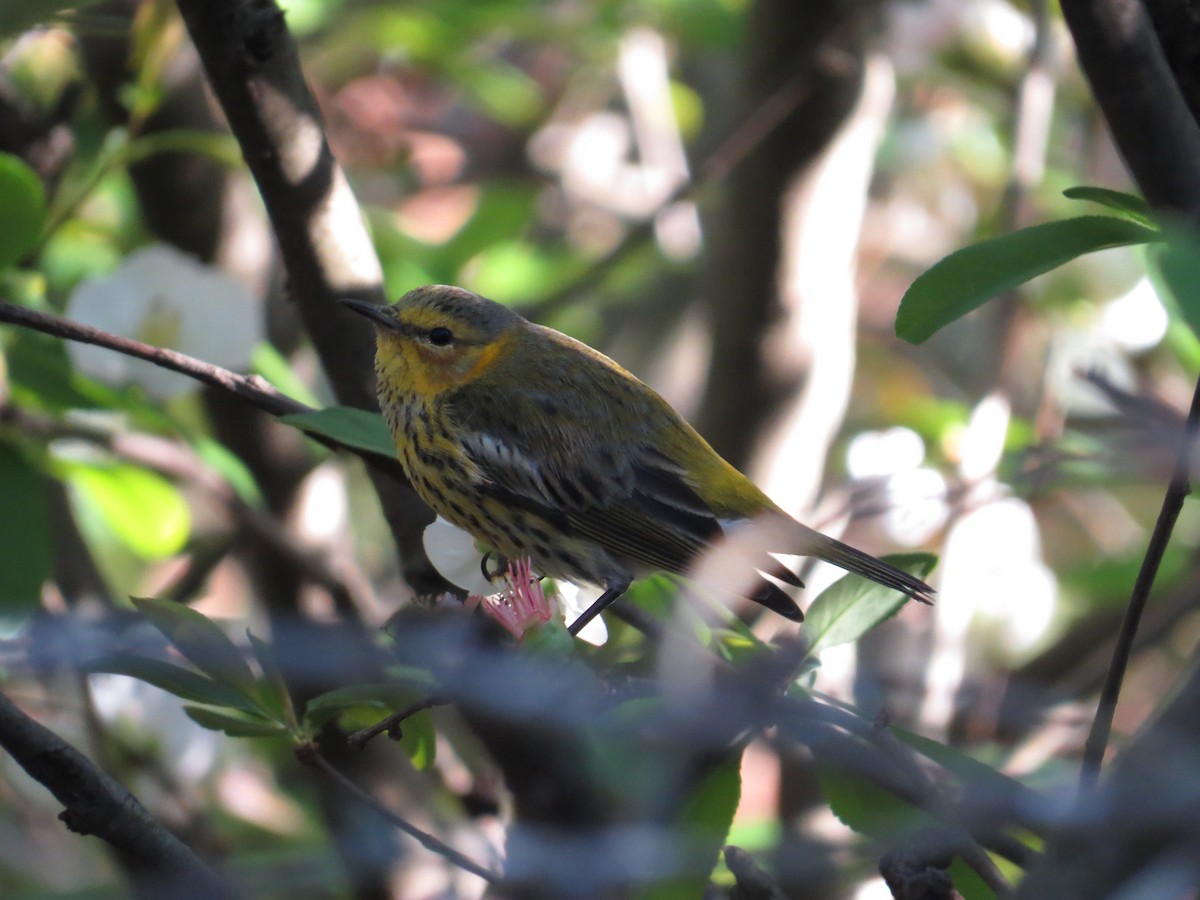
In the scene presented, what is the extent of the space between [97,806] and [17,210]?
737 millimetres

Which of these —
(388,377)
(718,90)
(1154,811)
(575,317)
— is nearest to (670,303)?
(575,317)

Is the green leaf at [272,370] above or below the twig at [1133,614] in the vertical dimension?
below

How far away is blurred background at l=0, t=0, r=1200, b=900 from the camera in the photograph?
75.2 inches

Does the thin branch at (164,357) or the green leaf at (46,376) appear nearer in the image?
the thin branch at (164,357)

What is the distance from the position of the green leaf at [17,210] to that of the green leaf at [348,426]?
1.31 feet

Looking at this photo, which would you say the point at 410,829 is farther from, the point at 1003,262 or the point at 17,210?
the point at 17,210

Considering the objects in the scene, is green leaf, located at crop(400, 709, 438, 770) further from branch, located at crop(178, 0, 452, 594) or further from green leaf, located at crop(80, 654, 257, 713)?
branch, located at crop(178, 0, 452, 594)

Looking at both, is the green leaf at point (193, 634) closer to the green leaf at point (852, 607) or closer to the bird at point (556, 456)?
the green leaf at point (852, 607)

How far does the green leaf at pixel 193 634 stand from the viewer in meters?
1.07

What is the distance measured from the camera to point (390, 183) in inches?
185

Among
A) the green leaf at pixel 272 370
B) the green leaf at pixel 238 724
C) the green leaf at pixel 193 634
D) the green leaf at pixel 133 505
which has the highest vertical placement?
the green leaf at pixel 272 370

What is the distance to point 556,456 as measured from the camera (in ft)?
6.88

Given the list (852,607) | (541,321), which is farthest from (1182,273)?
(541,321)

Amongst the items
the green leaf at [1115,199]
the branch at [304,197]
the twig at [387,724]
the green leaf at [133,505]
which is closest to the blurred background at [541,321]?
the green leaf at [133,505]
